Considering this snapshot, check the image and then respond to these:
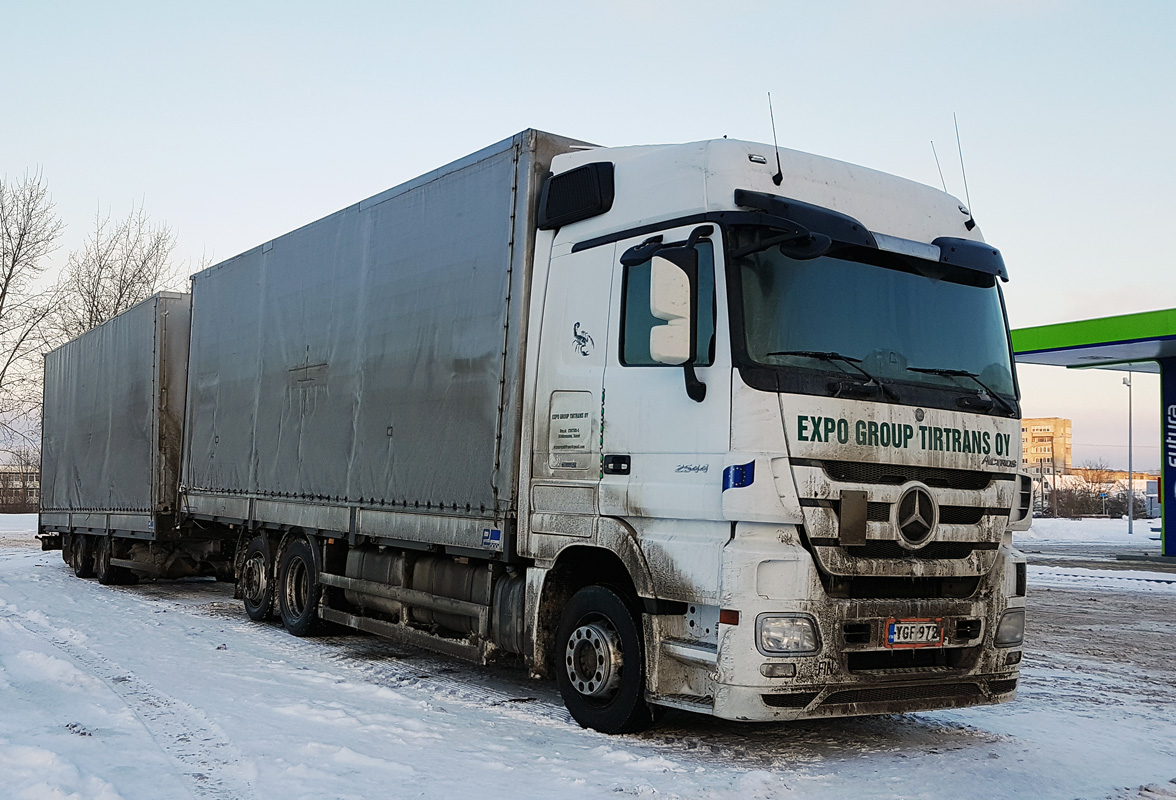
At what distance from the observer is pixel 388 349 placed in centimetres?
923

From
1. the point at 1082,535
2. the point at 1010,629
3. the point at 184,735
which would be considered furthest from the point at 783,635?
the point at 1082,535

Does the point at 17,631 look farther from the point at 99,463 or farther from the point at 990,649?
the point at 990,649

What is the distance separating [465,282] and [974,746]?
→ 4656 mm

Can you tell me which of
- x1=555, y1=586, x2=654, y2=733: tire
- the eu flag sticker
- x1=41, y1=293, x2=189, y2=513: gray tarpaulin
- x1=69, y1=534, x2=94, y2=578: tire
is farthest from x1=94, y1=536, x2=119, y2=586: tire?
x1=555, y1=586, x2=654, y2=733: tire

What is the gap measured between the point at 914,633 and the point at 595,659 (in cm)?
185

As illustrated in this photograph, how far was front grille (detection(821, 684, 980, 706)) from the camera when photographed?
5.77m

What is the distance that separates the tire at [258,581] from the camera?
11.5 meters

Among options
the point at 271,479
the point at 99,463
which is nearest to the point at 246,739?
the point at 271,479

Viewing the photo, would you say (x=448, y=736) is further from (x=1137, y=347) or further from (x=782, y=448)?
(x=1137, y=347)

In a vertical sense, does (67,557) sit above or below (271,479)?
below

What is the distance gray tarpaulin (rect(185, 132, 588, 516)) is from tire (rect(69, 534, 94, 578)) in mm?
5665

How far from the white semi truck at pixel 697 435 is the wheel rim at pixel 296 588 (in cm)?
178

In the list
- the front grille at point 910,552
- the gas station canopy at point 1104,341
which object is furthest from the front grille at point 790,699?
the gas station canopy at point 1104,341

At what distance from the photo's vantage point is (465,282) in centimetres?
820
